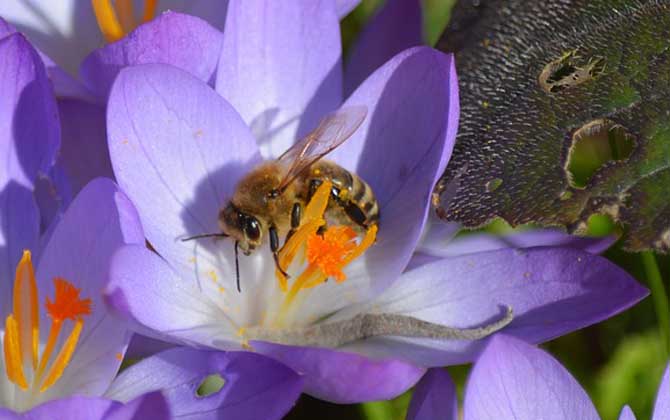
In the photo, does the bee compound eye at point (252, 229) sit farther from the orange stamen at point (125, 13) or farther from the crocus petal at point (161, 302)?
the orange stamen at point (125, 13)

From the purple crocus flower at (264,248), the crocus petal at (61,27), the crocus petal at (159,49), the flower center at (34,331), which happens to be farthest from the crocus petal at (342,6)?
the flower center at (34,331)

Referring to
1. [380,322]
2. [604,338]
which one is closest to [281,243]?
[380,322]

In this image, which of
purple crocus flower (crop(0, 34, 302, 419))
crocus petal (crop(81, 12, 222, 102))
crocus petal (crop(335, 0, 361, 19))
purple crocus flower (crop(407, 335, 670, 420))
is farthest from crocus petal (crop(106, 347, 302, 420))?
crocus petal (crop(335, 0, 361, 19))

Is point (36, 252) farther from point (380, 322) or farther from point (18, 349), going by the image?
point (380, 322)

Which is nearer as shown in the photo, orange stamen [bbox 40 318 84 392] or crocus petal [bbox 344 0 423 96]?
orange stamen [bbox 40 318 84 392]

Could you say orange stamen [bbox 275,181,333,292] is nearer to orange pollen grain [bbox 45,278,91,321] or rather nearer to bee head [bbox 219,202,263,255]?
bee head [bbox 219,202,263,255]

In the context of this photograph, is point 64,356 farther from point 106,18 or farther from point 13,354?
point 106,18
